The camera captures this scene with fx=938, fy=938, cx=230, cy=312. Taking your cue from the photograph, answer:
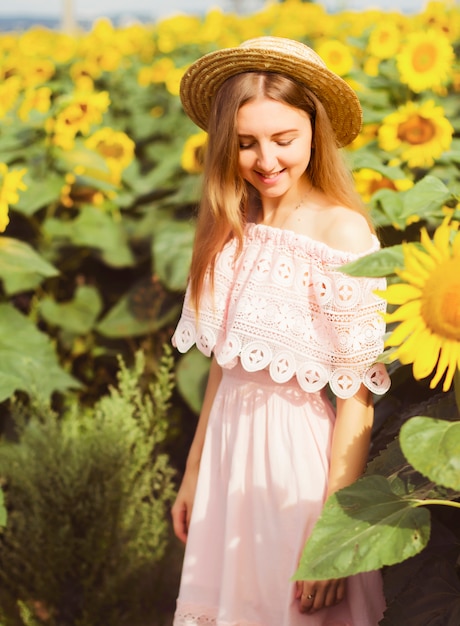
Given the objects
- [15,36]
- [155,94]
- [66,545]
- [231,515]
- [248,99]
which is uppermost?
[15,36]

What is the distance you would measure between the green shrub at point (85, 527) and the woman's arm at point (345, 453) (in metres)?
0.77

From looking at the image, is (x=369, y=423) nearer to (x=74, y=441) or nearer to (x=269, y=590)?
(x=269, y=590)

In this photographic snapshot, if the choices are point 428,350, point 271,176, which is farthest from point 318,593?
point 271,176

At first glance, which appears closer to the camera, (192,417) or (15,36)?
(192,417)

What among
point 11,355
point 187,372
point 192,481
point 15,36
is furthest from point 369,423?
point 15,36

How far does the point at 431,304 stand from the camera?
105 centimetres

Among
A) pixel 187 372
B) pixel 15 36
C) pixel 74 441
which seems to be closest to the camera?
pixel 74 441

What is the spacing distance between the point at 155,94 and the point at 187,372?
2069 millimetres

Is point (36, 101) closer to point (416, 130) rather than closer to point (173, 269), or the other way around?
point (173, 269)

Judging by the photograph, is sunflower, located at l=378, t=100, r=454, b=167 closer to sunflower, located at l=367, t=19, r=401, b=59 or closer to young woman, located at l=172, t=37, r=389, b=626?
sunflower, located at l=367, t=19, r=401, b=59

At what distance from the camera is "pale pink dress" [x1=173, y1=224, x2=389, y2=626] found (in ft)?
4.78

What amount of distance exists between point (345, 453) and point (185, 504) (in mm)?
416

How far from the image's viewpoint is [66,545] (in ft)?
7.16

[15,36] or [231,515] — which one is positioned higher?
[15,36]
